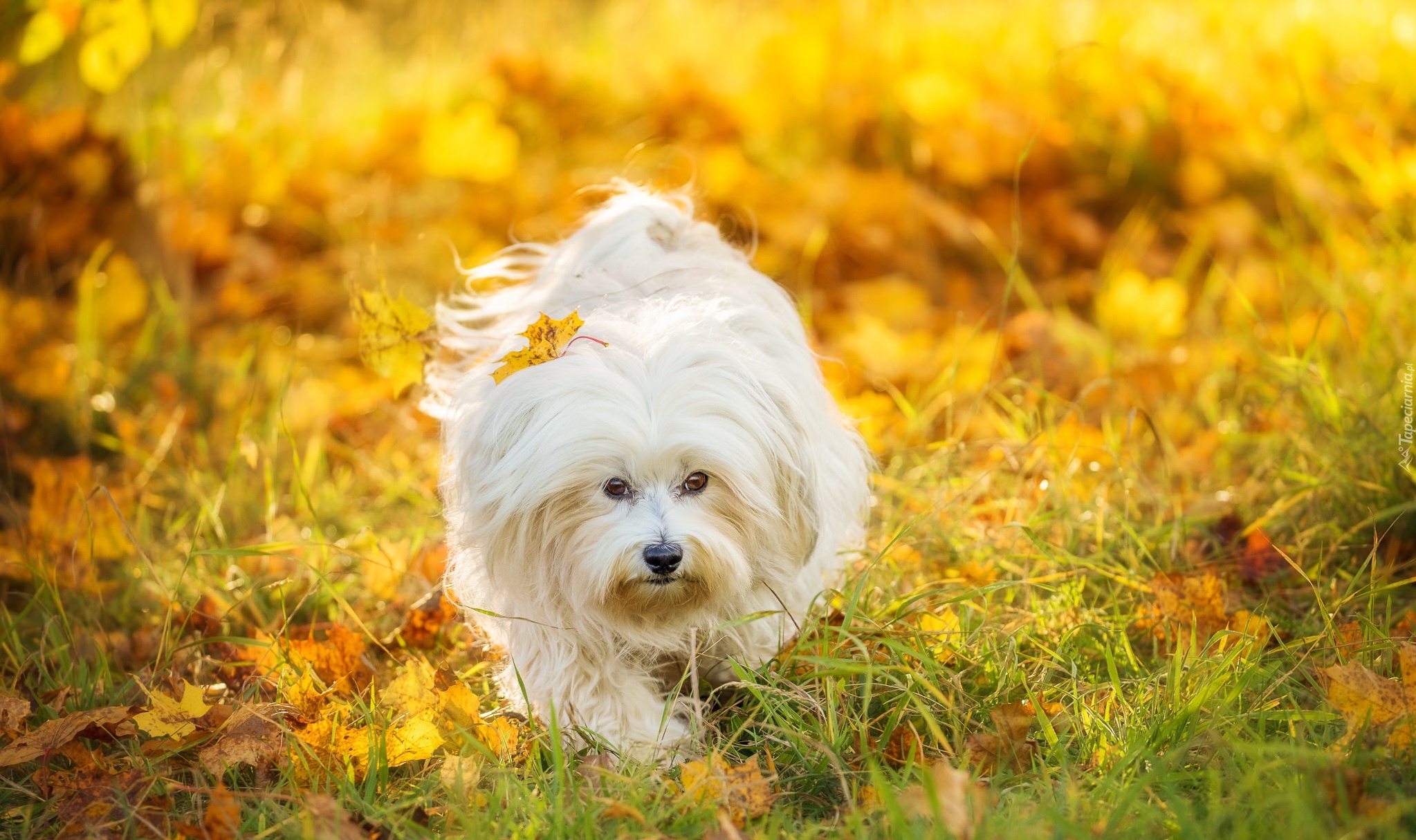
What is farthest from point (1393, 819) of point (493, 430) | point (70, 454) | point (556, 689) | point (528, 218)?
point (528, 218)

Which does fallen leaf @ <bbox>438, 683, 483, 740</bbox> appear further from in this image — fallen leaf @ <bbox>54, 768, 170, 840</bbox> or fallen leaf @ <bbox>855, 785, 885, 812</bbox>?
fallen leaf @ <bbox>855, 785, 885, 812</bbox>

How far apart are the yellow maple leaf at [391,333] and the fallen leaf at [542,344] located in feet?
1.89

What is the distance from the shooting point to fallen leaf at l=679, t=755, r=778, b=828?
2.05 m

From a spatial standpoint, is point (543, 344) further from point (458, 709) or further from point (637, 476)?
Result: point (458, 709)

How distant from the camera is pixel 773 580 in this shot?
2.53 metres

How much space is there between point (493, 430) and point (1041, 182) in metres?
4.15

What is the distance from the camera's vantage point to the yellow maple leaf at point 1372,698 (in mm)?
2053

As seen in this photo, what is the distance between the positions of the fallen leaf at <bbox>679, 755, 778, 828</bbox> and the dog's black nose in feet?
1.21

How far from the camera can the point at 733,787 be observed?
2.06 metres

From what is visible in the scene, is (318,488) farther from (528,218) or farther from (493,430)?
(528,218)

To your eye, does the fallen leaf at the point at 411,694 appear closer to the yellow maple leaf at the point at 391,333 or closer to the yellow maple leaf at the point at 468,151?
the yellow maple leaf at the point at 391,333

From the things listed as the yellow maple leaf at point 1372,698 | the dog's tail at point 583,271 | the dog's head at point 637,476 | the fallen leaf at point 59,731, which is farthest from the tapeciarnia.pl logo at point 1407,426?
the fallen leaf at point 59,731

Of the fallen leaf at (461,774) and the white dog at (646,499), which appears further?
the white dog at (646,499)

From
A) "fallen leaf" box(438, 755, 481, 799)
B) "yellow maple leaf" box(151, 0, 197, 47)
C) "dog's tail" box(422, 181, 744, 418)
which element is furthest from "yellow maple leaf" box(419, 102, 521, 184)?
"fallen leaf" box(438, 755, 481, 799)
